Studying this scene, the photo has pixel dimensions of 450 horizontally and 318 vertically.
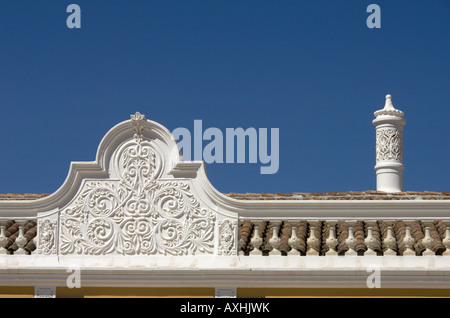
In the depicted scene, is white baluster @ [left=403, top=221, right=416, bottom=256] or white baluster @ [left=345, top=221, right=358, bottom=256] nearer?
white baluster @ [left=403, top=221, right=416, bottom=256]

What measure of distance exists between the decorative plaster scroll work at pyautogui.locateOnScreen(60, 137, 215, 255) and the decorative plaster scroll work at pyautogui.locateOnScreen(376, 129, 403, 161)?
7.34 m

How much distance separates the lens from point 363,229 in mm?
18406

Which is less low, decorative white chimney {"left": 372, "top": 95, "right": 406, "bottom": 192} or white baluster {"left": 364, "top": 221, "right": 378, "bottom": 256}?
decorative white chimney {"left": 372, "top": 95, "right": 406, "bottom": 192}

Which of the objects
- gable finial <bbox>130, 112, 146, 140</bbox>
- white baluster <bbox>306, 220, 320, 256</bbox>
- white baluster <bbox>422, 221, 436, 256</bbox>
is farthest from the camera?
gable finial <bbox>130, 112, 146, 140</bbox>

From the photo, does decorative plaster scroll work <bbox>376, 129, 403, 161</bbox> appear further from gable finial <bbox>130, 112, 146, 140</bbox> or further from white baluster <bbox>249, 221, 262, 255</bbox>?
gable finial <bbox>130, 112, 146, 140</bbox>

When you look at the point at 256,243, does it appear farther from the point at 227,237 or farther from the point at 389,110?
the point at 389,110

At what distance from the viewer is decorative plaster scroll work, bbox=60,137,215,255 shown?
58.7 feet

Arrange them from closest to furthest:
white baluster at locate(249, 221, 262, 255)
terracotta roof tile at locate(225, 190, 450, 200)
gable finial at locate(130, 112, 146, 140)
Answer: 1. white baluster at locate(249, 221, 262, 255)
2. gable finial at locate(130, 112, 146, 140)
3. terracotta roof tile at locate(225, 190, 450, 200)

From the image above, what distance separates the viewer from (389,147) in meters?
24.1

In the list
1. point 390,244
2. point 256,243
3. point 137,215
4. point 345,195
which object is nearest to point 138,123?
point 137,215

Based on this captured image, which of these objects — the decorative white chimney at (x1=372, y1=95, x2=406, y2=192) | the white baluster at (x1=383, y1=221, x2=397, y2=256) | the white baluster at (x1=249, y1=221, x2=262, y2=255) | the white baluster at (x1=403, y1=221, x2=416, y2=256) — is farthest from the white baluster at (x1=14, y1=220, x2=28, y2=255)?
the decorative white chimney at (x1=372, y1=95, x2=406, y2=192)

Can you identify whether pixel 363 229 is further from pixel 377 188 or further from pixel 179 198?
pixel 377 188
